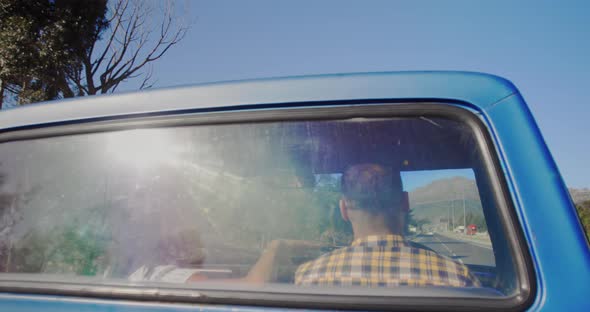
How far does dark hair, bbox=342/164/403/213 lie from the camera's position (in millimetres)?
1417

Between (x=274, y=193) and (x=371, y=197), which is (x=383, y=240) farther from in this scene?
(x=274, y=193)

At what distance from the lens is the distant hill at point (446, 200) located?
1.33 m

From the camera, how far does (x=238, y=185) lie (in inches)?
54.4

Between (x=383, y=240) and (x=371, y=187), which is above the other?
(x=371, y=187)

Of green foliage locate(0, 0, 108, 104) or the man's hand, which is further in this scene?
green foliage locate(0, 0, 108, 104)

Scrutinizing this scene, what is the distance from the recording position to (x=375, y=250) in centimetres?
140

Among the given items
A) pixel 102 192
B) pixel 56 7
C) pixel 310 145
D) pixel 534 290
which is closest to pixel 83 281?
pixel 102 192

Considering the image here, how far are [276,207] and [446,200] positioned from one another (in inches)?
20.7

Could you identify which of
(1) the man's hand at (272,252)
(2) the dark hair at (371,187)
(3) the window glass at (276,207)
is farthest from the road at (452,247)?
(1) the man's hand at (272,252)

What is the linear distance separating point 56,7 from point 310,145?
54.3 feet

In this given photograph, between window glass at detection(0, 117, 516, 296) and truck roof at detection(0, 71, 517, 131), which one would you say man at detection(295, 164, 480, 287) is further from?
truck roof at detection(0, 71, 517, 131)

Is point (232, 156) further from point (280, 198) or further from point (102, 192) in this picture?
point (102, 192)

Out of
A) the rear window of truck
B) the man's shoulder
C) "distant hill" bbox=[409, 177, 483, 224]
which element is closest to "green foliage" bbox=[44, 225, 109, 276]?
the rear window of truck

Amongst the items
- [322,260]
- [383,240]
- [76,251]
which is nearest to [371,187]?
[383,240]
